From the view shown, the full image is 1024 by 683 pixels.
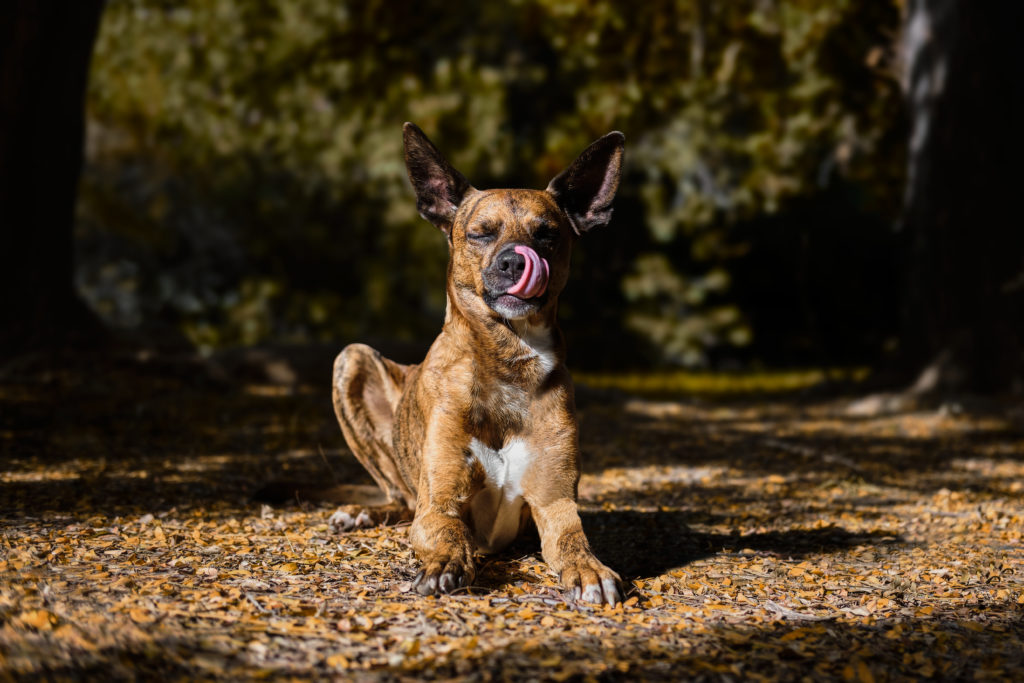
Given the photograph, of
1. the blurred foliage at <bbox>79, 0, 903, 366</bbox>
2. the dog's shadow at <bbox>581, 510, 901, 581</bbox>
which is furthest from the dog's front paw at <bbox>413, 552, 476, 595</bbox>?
the blurred foliage at <bbox>79, 0, 903, 366</bbox>

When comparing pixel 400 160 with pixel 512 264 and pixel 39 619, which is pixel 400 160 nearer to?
pixel 512 264

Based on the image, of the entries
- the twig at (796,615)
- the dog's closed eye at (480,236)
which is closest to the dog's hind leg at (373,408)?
the dog's closed eye at (480,236)

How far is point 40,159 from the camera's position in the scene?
29.9 feet

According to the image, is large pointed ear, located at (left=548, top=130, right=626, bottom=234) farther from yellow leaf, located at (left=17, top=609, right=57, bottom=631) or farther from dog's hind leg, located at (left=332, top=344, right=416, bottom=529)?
yellow leaf, located at (left=17, top=609, right=57, bottom=631)

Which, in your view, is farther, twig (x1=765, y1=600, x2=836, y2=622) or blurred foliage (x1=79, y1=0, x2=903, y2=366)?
blurred foliage (x1=79, y1=0, x2=903, y2=366)

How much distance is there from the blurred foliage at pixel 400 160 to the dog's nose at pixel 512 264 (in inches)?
442

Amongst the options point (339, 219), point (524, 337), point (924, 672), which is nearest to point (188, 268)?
point (339, 219)

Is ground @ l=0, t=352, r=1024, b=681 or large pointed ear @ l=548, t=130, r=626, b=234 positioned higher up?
large pointed ear @ l=548, t=130, r=626, b=234

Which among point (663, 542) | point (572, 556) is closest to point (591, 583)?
point (572, 556)

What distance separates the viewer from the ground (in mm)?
3135

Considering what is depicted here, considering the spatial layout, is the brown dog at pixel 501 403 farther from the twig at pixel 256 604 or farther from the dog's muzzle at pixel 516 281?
the twig at pixel 256 604

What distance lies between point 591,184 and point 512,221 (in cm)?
59

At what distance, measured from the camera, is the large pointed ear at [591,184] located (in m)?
4.38

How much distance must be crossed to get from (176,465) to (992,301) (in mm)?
9002
